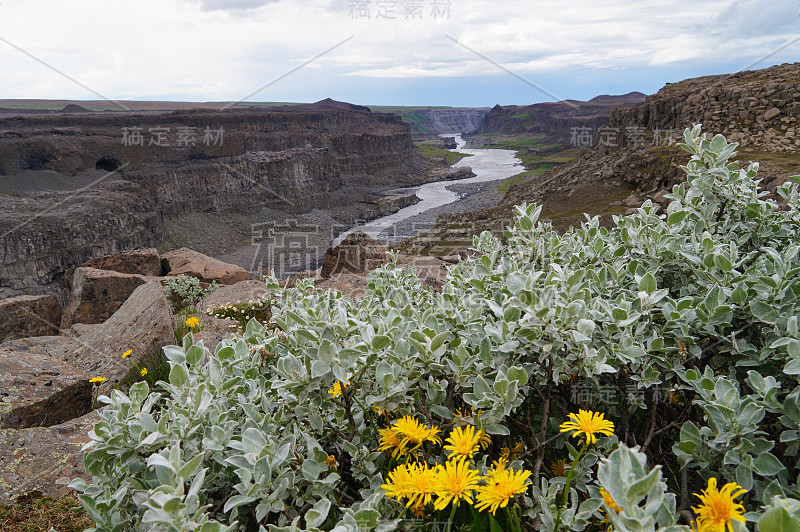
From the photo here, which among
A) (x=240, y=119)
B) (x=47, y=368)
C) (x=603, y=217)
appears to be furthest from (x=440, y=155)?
(x=47, y=368)

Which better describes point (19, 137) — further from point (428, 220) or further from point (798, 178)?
point (798, 178)

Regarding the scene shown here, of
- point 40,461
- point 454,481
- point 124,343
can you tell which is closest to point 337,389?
point 454,481

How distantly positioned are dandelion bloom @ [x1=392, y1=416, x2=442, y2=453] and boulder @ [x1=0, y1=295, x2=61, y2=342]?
39.7 feet

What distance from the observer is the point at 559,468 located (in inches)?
80.4

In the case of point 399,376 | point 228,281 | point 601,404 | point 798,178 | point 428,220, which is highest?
point 798,178

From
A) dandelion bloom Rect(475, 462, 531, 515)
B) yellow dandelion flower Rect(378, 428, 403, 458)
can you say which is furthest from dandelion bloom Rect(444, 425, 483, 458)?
yellow dandelion flower Rect(378, 428, 403, 458)

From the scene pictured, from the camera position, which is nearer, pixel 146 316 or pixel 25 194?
pixel 146 316

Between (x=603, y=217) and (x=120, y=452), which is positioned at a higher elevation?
(x=120, y=452)

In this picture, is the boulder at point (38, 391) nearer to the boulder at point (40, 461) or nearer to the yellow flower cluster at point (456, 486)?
the boulder at point (40, 461)

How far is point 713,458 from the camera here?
1.82 m

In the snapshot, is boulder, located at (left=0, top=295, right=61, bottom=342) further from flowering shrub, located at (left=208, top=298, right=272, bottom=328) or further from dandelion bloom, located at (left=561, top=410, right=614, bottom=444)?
dandelion bloom, located at (left=561, top=410, right=614, bottom=444)

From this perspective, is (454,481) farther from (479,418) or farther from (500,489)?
(479,418)

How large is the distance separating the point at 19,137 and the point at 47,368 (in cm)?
6413

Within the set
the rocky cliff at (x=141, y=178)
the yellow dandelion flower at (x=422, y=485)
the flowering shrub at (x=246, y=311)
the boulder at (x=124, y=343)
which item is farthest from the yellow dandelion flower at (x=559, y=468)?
the rocky cliff at (x=141, y=178)
